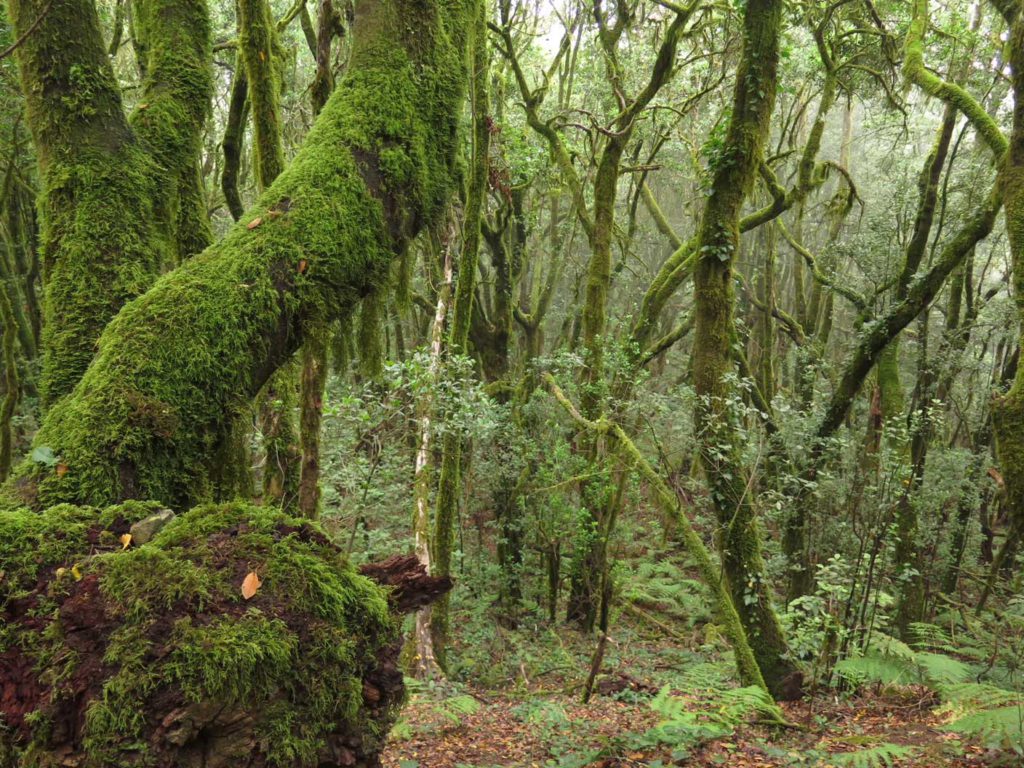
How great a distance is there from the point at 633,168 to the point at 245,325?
9897mm

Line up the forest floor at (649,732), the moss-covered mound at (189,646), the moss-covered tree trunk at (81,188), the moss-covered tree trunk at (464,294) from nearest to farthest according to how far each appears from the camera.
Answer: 1. the moss-covered mound at (189,646)
2. the moss-covered tree trunk at (81,188)
3. the forest floor at (649,732)
4. the moss-covered tree trunk at (464,294)

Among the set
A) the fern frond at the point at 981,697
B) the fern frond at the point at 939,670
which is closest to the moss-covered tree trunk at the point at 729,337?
the fern frond at the point at 939,670

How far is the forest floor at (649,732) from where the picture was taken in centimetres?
441

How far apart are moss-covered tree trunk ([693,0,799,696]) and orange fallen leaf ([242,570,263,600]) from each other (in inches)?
207

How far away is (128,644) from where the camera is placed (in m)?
1.51

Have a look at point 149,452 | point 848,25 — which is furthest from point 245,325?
point 848,25

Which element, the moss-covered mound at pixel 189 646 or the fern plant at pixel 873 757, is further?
the fern plant at pixel 873 757

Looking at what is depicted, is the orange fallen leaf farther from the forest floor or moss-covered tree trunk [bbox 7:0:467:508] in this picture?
the forest floor

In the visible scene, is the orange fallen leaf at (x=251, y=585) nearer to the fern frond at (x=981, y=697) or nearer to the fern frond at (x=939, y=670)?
the fern frond at (x=981, y=697)

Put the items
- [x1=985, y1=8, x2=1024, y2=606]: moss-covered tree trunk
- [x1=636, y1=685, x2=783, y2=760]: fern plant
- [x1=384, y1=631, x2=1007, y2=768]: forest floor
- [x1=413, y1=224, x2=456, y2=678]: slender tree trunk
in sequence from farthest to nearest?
[x1=413, y1=224, x2=456, y2=678]: slender tree trunk, [x1=985, y1=8, x2=1024, y2=606]: moss-covered tree trunk, [x1=636, y1=685, x2=783, y2=760]: fern plant, [x1=384, y1=631, x2=1007, y2=768]: forest floor

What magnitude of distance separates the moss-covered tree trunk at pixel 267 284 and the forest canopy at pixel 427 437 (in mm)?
13

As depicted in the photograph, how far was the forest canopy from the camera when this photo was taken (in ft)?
5.46

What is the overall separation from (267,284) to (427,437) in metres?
5.75

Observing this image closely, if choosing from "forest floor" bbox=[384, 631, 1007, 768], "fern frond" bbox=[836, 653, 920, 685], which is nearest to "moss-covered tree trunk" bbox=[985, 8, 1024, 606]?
"forest floor" bbox=[384, 631, 1007, 768]
